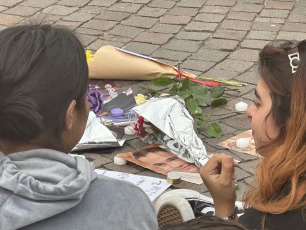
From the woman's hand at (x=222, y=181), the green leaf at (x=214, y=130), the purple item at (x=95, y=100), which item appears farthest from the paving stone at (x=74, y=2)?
the woman's hand at (x=222, y=181)

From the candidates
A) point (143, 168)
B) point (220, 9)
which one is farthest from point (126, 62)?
point (220, 9)

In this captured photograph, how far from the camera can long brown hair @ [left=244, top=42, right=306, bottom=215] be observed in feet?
6.39

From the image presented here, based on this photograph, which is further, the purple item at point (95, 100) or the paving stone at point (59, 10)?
the paving stone at point (59, 10)

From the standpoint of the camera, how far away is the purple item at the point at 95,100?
386 centimetres

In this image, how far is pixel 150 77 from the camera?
14.0ft

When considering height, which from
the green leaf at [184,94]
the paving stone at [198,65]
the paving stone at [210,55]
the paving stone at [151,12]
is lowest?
the paving stone at [151,12]

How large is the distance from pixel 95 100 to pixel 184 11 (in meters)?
2.03

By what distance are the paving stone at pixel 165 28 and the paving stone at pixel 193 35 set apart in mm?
84

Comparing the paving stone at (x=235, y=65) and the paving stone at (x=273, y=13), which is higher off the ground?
the paving stone at (x=235, y=65)

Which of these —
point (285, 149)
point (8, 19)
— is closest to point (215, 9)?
point (8, 19)

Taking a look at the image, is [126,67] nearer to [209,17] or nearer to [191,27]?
[191,27]

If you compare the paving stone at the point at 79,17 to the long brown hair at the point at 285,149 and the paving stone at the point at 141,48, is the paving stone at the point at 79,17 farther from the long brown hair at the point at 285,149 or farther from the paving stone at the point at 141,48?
the long brown hair at the point at 285,149

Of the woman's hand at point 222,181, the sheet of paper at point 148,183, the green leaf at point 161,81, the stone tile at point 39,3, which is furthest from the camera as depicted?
the stone tile at point 39,3

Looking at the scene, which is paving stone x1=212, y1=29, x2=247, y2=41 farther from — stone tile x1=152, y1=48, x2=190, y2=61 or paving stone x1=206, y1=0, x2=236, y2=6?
paving stone x1=206, y1=0, x2=236, y2=6
